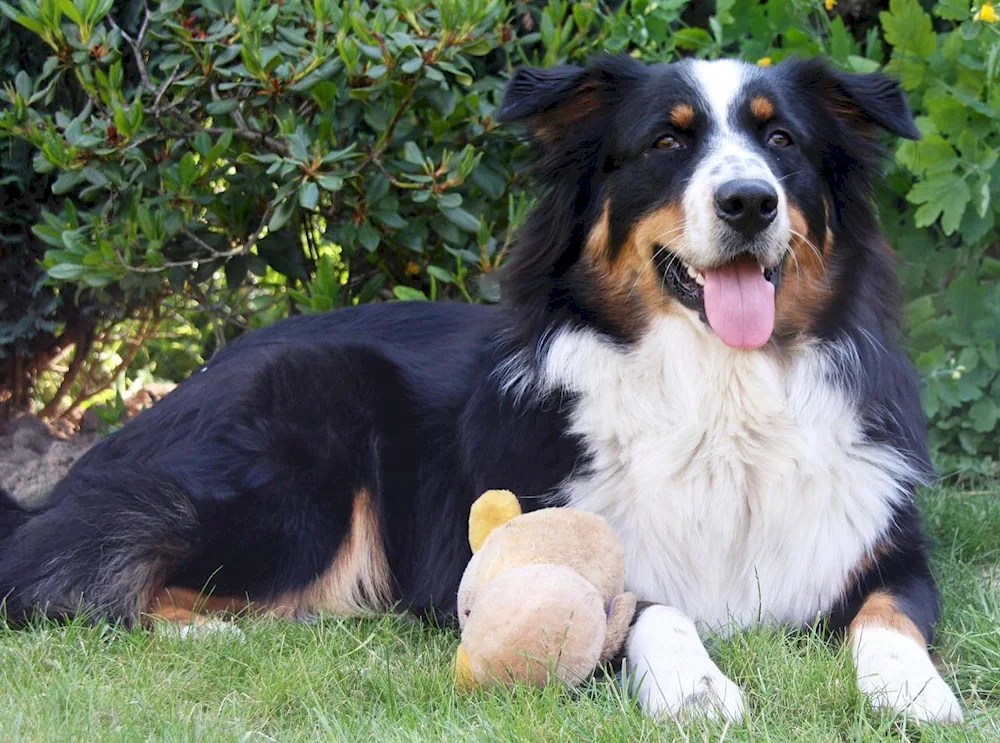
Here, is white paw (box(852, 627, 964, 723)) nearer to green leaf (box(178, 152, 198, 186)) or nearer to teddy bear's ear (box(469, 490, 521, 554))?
teddy bear's ear (box(469, 490, 521, 554))

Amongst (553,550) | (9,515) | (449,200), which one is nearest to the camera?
(553,550)

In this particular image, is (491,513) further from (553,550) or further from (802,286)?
(802,286)

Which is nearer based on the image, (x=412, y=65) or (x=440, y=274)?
(x=412, y=65)

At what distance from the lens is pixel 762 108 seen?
3264 millimetres

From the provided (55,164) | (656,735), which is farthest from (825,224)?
(55,164)

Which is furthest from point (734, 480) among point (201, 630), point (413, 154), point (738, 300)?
point (413, 154)

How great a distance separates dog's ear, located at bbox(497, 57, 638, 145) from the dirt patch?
2.24 m

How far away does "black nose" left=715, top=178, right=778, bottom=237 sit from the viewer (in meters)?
2.99

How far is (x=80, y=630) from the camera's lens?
3324 mm

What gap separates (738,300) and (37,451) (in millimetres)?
3534

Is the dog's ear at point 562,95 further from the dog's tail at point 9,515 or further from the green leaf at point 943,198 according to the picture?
the dog's tail at point 9,515

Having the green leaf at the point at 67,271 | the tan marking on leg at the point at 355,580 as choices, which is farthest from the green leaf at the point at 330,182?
the tan marking on leg at the point at 355,580

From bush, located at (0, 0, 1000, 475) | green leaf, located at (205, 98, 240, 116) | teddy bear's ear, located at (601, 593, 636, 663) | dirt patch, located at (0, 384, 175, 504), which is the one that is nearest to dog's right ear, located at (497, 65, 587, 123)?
bush, located at (0, 0, 1000, 475)

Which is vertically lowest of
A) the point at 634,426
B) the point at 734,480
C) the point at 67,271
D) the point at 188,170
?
the point at 734,480
